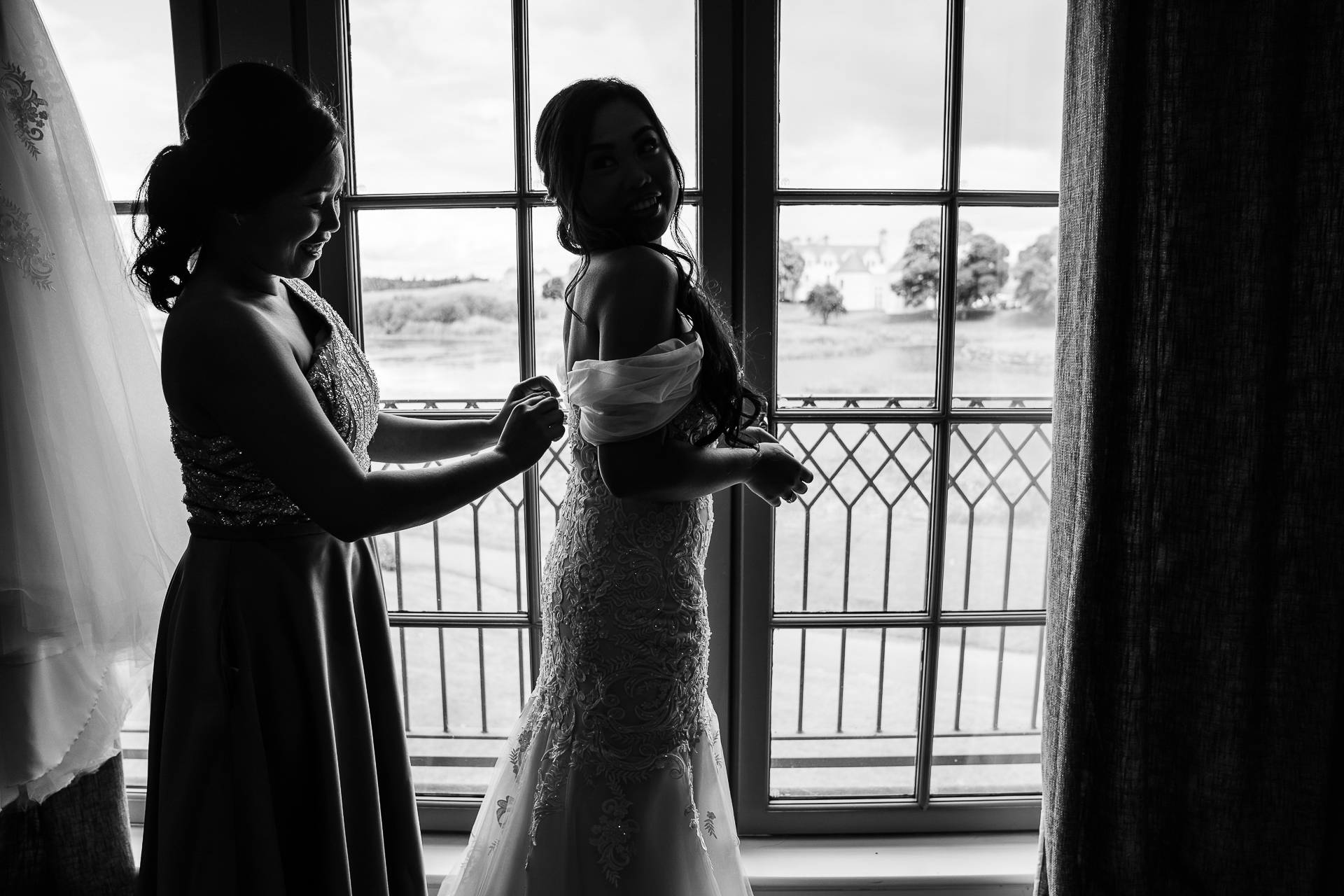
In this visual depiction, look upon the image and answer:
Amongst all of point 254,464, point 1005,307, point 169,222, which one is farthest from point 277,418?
point 1005,307

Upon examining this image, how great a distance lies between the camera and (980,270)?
1.54 metres

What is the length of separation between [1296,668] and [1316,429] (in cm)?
33

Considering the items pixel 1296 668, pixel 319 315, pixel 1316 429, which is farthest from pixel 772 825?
pixel 319 315

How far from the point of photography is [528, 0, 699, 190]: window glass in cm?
147

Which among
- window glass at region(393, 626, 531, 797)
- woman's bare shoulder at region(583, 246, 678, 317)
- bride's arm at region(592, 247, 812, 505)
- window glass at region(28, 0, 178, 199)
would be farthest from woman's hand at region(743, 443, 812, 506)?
window glass at region(28, 0, 178, 199)

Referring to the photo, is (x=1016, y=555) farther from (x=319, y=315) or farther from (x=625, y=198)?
(x=319, y=315)

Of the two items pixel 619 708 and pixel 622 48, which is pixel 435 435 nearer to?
pixel 619 708

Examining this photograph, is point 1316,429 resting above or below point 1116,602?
above

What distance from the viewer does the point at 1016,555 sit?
167cm

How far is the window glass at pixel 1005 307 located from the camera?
5.04ft

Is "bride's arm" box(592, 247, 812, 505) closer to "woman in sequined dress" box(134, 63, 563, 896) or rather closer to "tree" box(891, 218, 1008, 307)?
"woman in sequined dress" box(134, 63, 563, 896)

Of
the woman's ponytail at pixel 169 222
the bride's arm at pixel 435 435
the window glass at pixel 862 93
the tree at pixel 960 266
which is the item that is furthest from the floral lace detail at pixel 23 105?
the tree at pixel 960 266

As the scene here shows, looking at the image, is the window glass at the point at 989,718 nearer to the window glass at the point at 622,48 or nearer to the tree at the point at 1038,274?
the tree at the point at 1038,274

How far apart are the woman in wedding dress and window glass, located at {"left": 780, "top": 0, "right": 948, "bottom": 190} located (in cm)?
43
